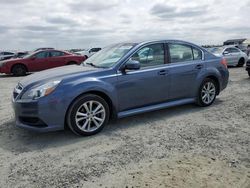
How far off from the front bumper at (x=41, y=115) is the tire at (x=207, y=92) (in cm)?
332

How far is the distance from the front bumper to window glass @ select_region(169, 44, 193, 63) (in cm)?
272

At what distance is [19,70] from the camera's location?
57.5 feet

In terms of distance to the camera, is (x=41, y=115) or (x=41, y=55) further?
(x=41, y=55)

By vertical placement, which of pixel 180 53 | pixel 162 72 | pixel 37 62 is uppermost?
pixel 180 53

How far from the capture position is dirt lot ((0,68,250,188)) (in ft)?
12.2

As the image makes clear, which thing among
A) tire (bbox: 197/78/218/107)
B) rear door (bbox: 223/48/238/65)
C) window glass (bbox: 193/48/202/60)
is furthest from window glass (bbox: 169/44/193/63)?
rear door (bbox: 223/48/238/65)

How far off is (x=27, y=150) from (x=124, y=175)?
1.78 metres

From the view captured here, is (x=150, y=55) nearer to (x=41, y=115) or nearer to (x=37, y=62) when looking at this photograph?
(x=41, y=115)

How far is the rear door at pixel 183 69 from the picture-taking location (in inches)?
255

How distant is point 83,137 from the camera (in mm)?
5316

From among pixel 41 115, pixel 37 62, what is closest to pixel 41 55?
pixel 37 62

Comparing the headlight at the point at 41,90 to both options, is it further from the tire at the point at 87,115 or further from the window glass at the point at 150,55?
the window glass at the point at 150,55

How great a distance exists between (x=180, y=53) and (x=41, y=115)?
3262mm

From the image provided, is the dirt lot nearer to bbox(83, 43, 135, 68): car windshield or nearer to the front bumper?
the front bumper
